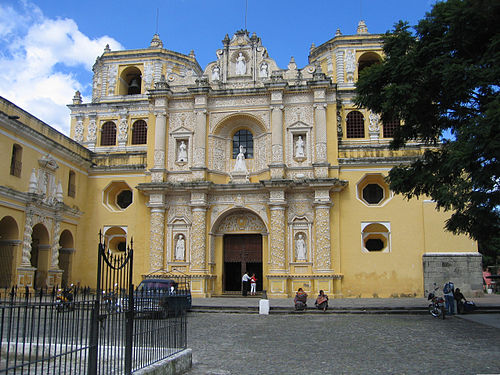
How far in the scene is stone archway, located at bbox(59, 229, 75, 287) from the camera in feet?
84.0

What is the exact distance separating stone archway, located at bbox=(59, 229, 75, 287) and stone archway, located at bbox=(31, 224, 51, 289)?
1.69m

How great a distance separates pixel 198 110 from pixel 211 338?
1652 centimetres

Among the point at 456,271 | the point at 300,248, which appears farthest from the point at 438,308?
the point at 300,248

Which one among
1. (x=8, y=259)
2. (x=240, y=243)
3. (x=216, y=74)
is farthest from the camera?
(x=216, y=74)

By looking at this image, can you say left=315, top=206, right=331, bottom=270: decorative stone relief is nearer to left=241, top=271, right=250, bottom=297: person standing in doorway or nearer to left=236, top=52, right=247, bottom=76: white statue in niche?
left=241, top=271, right=250, bottom=297: person standing in doorway

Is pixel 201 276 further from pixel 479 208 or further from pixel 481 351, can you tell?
pixel 481 351

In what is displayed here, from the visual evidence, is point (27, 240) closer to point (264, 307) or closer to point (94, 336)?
point (264, 307)

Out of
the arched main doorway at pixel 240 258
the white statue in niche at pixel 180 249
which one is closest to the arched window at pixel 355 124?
the arched main doorway at pixel 240 258

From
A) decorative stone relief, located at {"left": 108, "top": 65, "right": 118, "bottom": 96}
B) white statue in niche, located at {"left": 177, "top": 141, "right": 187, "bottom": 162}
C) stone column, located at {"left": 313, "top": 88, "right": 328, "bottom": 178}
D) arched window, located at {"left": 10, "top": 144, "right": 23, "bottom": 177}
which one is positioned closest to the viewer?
arched window, located at {"left": 10, "top": 144, "right": 23, "bottom": 177}

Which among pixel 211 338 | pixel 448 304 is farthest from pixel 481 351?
pixel 448 304

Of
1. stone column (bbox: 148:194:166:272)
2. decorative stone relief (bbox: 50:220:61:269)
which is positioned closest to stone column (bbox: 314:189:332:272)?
stone column (bbox: 148:194:166:272)

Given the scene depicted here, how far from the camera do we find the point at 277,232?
2425cm

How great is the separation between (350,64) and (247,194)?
1029cm

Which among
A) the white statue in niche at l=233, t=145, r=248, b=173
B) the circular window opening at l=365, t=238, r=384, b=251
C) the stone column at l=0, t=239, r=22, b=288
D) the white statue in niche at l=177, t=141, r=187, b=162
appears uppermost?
the white statue in niche at l=177, t=141, r=187, b=162
